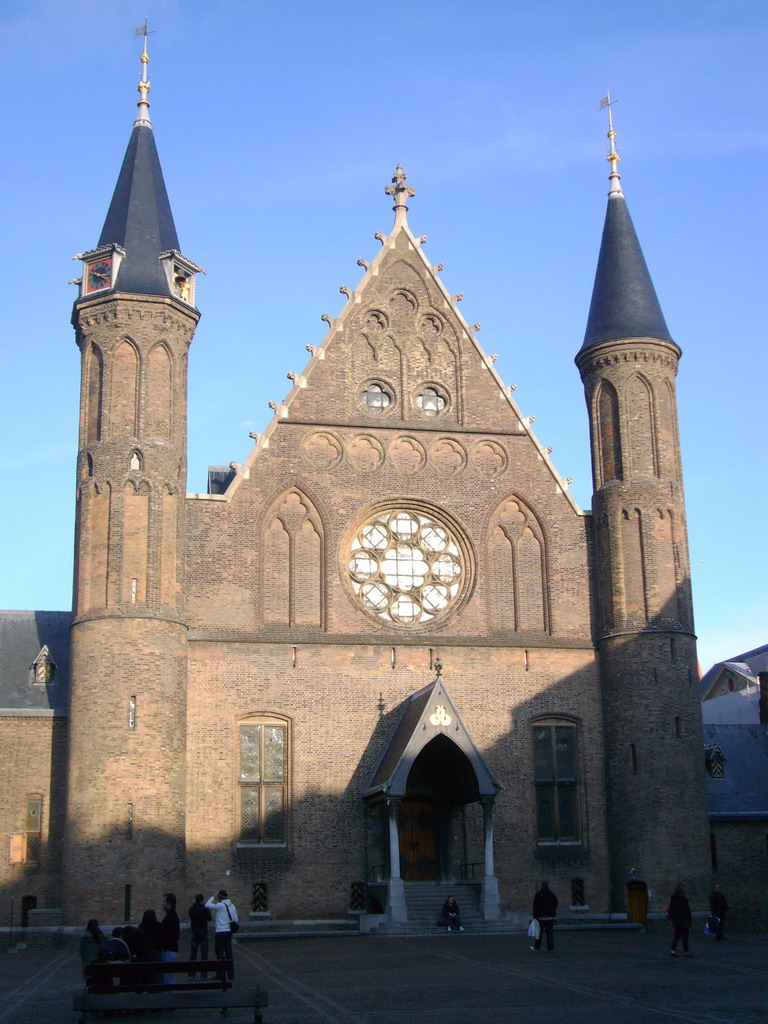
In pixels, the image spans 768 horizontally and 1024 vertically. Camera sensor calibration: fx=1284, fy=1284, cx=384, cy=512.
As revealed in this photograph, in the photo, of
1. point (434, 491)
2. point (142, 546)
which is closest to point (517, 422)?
point (434, 491)

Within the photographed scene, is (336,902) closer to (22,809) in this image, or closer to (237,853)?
(237,853)

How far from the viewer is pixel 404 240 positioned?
38875 millimetres

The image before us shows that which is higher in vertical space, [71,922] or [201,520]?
[201,520]

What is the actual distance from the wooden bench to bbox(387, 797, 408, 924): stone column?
45.8 feet

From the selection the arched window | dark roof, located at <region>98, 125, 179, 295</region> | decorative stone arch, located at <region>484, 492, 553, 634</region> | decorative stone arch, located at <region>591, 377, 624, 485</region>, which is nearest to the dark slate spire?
dark roof, located at <region>98, 125, 179, 295</region>

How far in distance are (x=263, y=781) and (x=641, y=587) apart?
11519 mm

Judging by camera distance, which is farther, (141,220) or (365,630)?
(141,220)

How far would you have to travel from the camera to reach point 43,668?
3419cm

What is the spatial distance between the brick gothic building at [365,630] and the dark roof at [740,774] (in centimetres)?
381

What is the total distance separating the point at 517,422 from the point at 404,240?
6640mm

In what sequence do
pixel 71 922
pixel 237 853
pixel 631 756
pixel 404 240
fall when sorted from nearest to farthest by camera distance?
pixel 71 922, pixel 237 853, pixel 631 756, pixel 404 240

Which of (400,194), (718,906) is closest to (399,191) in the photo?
(400,194)

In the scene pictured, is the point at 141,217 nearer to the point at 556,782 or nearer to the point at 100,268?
the point at 100,268

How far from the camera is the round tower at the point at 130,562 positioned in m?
30.1
